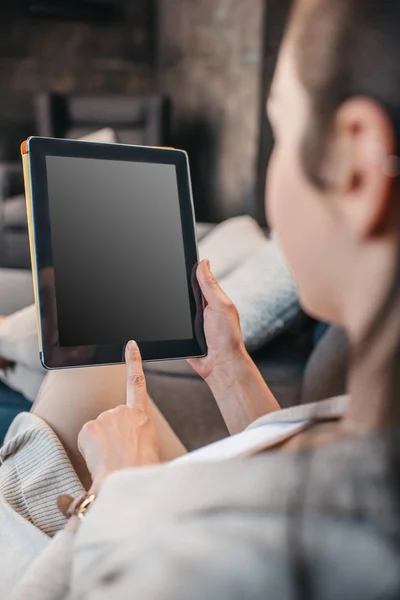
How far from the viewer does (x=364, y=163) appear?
0.37m

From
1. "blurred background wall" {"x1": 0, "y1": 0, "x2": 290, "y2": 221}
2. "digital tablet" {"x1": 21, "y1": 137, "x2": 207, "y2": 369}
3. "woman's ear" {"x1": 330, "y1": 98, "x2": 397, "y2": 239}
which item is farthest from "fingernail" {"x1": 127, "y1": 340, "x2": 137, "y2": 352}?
"blurred background wall" {"x1": 0, "y1": 0, "x2": 290, "y2": 221}

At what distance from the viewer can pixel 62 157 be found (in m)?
0.67

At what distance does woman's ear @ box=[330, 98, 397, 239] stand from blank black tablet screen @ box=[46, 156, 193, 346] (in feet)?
1.17

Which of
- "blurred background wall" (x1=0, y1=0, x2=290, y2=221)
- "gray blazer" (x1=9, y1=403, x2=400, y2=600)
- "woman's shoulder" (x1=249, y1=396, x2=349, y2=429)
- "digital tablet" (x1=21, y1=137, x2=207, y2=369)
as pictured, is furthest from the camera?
"blurred background wall" (x1=0, y1=0, x2=290, y2=221)

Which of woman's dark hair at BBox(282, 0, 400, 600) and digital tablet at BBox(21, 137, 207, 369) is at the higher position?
woman's dark hair at BBox(282, 0, 400, 600)

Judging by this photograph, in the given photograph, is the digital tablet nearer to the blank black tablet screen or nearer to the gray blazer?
the blank black tablet screen

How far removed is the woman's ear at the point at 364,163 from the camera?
0.36m

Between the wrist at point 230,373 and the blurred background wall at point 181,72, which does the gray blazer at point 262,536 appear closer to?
the wrist at point 230,373

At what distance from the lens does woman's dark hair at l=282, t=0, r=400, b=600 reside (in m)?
0.35

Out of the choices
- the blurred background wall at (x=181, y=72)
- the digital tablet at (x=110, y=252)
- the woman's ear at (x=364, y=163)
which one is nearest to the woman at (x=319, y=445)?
the woman's ear at (x=364, y=163)

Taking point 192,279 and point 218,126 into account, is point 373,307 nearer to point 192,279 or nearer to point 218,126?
point 192,279

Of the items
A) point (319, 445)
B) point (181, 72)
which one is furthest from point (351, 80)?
point (181, 72)

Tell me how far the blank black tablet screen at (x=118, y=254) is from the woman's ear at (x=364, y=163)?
0.36 metres

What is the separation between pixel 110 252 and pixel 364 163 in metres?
0.39
